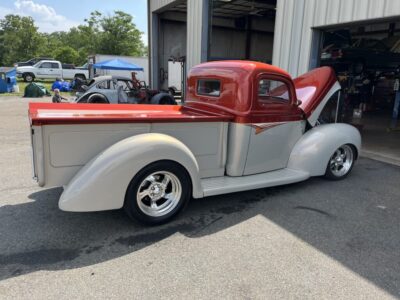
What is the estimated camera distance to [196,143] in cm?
406

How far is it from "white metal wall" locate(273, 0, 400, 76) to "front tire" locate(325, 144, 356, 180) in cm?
271

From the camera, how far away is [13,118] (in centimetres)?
1161

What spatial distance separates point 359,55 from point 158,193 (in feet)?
37.8

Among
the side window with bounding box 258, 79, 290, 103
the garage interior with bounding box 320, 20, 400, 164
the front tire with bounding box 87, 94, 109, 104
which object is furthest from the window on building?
the side window with bounding box 258, 79, 290, 103

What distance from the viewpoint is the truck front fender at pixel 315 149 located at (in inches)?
196

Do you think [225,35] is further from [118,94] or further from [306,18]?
[306,18]

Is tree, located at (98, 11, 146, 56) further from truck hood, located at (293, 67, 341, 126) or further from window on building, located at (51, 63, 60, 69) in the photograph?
truck hood, located at (293, 67, 341, 126)

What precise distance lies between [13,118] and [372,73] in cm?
1718

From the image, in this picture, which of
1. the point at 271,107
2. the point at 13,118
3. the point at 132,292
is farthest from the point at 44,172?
the point at 13,118

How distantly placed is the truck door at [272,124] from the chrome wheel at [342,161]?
2.87 feet

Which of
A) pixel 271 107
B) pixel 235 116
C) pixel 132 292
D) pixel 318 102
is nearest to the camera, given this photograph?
pixel 132 292

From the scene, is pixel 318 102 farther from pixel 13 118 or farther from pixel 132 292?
pixel 13 118

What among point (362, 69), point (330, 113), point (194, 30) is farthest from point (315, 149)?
point (362, 69)

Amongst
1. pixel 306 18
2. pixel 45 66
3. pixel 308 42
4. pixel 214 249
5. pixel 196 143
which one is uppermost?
pixel 306 18
